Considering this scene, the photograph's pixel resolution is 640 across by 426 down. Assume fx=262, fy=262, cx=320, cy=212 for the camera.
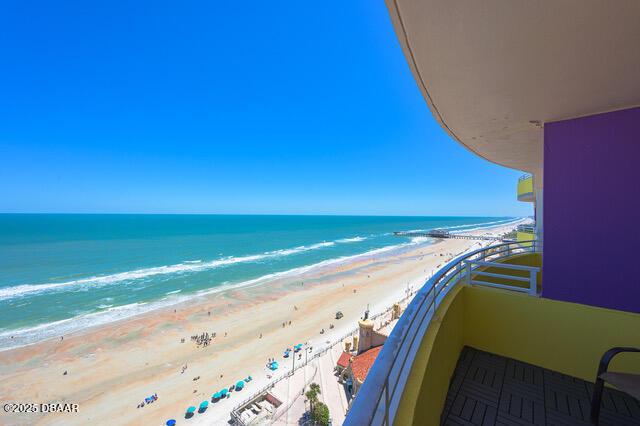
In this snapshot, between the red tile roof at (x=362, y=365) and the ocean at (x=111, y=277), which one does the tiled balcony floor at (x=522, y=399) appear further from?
the ocean at (x=111, y=277)

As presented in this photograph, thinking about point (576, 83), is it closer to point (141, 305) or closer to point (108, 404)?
point (108, 404)

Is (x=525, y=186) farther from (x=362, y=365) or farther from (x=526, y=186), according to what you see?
(x=362, y=365)

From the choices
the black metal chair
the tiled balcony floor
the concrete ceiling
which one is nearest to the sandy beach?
the tiled balcony floor

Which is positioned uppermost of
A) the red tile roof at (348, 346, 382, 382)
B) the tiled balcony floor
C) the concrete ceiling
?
the concrete ceiling

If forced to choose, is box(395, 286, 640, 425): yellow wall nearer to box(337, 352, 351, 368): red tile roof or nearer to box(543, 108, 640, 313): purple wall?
box(543, 108, 640, 313): purple wall

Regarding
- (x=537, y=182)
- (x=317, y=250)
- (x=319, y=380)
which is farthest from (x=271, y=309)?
(x=317, y=250)

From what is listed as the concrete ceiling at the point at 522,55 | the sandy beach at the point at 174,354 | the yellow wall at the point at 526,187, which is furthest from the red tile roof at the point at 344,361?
the concrete ceiling at the point at 522,55
